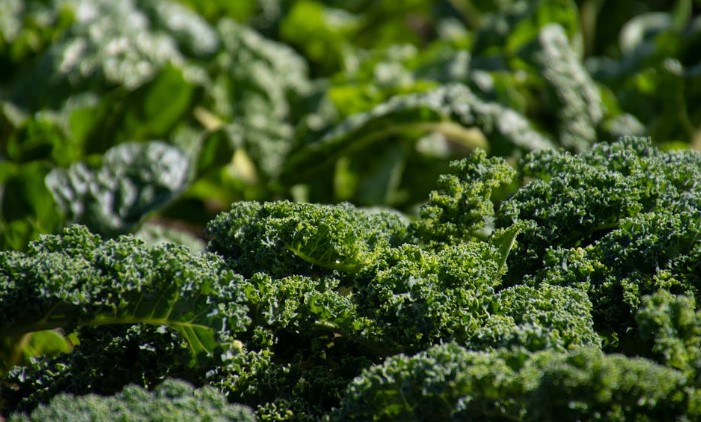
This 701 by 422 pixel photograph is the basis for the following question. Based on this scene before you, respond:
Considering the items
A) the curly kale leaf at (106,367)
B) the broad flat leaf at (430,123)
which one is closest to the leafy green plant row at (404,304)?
the curly kale leaf at (106,367)

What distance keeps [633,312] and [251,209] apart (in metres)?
1.29

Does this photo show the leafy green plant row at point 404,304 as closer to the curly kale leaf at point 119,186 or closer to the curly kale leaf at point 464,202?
the curly kale leaf at point 464,202

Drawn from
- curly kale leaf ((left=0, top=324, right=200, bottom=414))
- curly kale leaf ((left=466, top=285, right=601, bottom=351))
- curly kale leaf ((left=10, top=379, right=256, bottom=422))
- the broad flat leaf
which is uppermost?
the broad flat leaf

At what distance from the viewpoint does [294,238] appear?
2.85 metres

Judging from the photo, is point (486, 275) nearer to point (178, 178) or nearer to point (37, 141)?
point (178, 178)

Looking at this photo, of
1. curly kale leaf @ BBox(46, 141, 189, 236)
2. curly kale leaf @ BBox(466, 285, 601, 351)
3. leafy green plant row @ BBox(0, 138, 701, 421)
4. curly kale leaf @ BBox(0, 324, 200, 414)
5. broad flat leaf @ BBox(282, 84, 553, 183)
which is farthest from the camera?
broad flat leaf @ BBox(282, 84, 553, 183)

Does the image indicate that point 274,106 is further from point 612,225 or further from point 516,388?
point 516,388

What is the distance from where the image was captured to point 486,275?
9.12 ft

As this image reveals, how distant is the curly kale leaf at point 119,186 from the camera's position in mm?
4172

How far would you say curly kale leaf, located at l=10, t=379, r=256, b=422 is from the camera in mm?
2279

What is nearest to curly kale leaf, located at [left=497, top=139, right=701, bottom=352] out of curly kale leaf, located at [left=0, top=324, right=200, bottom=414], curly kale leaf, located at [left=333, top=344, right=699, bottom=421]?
curly kale leaf, located at [left=333, top=344, right=699, bottom=421]

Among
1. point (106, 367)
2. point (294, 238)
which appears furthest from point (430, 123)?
point (106, 367)

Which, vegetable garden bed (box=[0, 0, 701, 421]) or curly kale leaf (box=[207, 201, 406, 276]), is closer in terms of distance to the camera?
vegetable garden bed (box=[0, 0, 701, 421])

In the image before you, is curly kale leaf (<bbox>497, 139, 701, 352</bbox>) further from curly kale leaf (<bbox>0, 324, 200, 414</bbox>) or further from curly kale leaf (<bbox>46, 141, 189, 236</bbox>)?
curly kale leaf (<bbox>46, 141, 189, 236</bbox>)
